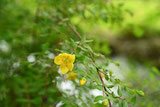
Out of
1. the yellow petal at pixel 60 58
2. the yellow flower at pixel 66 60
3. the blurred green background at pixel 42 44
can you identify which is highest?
the blurred green background at pixel 42 44

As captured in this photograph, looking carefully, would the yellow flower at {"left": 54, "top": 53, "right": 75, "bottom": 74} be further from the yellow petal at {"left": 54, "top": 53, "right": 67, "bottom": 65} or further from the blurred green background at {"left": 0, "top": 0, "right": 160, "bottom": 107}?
the blurred green background at {"left": 0, "top": 0, "right": 160, "bottom": 107}

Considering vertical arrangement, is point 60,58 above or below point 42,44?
below

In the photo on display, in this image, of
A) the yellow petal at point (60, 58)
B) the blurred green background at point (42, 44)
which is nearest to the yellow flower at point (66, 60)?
Answer: the yellow petal at point (60, 58)

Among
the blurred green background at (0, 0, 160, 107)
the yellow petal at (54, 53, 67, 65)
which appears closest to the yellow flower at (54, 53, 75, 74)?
the yellow petal at (54, 53, 67, 65)

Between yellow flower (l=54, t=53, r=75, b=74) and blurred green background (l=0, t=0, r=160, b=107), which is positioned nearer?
yellow flower (l=54, t=53, r=75, b=74)

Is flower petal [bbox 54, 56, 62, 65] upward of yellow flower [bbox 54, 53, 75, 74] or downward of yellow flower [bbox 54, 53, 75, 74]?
upward

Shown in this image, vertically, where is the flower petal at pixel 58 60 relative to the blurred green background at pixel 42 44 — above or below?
below

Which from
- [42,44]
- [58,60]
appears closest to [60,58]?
[58,60]

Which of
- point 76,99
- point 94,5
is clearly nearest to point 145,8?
point 94,5

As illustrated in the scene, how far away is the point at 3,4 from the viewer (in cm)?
87

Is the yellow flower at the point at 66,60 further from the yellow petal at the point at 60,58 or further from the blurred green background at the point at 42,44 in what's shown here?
the blurred green background at the point at 42,44

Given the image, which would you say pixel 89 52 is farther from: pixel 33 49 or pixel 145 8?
pixel 145 8

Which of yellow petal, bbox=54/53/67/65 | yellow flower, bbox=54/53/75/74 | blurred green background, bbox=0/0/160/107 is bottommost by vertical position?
yellow flower, bbox=54/53/75/74

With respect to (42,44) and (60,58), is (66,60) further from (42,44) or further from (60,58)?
(42,44)
